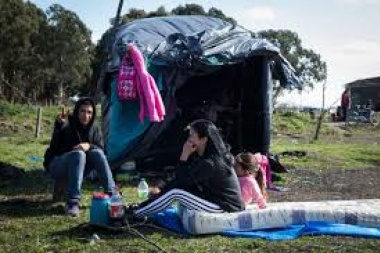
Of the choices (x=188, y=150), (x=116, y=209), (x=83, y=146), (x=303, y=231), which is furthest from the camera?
(x=83, y=146)

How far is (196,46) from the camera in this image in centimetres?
930

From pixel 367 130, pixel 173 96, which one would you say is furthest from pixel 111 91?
pixel 367 130

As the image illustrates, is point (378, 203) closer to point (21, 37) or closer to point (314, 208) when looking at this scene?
point (314, 208)

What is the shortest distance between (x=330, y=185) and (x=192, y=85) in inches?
113

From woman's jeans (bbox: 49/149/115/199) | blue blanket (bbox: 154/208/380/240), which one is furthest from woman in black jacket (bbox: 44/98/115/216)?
blue blanket (bbox: 154/208/380/240)

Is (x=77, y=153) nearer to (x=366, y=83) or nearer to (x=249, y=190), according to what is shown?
(x=249, y=190)

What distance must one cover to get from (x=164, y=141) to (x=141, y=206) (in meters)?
4.65

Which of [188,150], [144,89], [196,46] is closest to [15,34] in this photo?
[196,46]

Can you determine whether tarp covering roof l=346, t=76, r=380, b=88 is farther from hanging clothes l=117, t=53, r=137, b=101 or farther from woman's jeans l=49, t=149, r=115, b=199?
woman's jeans l=49, t=149, r=115, b=199

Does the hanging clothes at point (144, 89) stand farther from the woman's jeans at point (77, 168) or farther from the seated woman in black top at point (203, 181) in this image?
the seated woman in black top at point (203, 181)

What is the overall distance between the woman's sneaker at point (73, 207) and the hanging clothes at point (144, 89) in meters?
2.81

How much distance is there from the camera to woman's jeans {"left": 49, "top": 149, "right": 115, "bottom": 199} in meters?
6.39

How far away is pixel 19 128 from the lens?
67.7 feet

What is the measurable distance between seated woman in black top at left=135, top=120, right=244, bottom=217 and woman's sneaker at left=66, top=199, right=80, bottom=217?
31.6 inches
